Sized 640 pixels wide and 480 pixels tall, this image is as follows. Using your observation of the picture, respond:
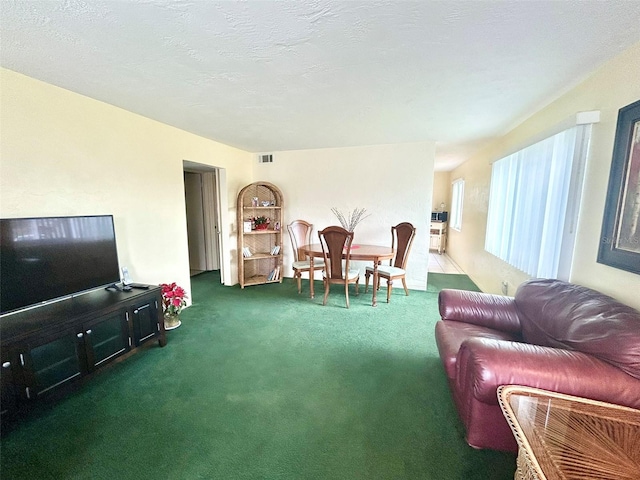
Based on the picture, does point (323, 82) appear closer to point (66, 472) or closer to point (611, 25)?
point (611, 25)

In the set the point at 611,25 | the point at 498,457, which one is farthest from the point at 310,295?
the point at 611,25

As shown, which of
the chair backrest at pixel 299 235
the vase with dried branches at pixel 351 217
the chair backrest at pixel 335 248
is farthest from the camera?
the vase with dried branches at pixel 351 217

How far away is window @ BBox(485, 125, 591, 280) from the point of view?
2.04 meters

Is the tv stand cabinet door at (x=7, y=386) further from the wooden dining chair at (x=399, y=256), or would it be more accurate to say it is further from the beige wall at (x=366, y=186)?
the beige wall at (x=366, y=186)

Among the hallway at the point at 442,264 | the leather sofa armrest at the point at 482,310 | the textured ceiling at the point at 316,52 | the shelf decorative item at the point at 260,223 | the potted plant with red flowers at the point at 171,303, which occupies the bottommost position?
the hallway at the point at 442,264

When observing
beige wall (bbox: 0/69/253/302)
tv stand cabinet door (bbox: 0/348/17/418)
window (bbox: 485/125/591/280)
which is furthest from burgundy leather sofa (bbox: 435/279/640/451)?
beige wall (bbox: 0/69/253/302)

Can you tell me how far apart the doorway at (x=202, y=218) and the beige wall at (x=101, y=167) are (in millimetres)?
1398

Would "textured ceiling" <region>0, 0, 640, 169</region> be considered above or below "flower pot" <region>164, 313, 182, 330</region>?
above

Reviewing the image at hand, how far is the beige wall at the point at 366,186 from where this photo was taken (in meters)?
4.18

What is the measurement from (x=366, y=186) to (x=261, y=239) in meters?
2.11

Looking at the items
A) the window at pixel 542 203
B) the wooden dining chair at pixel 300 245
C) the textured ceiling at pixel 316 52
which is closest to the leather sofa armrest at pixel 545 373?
the window at pixel 542 203

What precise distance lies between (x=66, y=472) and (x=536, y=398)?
2.30 meters

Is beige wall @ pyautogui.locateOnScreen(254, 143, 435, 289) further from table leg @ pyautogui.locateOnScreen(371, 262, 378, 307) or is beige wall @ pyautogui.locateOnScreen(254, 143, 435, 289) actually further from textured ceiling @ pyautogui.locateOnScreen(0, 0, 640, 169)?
textured ceiling @ pyautogui.locateOnScreen(0, 0, 640, 169)

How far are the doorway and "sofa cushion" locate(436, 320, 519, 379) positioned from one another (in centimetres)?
417
